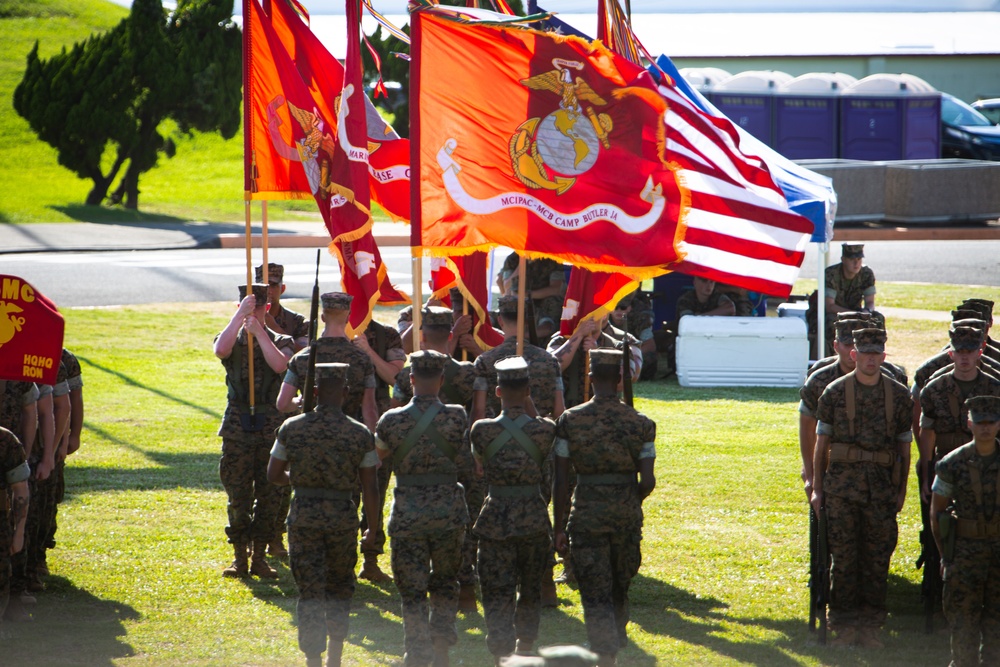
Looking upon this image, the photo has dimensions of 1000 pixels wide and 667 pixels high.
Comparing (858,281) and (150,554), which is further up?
(858,281)

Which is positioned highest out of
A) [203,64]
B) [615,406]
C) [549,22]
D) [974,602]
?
[203,64]

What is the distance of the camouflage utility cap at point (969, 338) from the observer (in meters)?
7.82

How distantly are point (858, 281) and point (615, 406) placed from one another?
9044mm

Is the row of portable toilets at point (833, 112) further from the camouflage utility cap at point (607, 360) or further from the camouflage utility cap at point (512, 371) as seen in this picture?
the camouflage utility cap at point (512, 371)

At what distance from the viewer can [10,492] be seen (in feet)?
24.1

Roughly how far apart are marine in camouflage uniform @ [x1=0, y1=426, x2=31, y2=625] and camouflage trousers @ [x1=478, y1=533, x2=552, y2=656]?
270 cm

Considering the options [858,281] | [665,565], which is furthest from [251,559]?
[858,281]

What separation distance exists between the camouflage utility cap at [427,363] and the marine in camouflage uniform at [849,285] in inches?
360

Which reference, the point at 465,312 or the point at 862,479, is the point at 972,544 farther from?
the point at 465,312

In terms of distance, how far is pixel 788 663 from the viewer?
7488 mm

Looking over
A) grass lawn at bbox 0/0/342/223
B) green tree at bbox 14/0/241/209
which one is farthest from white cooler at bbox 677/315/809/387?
grass lawn at bbox 0/0/342/223

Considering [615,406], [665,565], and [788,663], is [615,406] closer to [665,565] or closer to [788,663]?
[788,663]

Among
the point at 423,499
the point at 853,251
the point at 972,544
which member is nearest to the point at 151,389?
the point at 853,251

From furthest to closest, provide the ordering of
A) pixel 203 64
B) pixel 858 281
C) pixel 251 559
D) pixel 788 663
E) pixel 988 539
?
pixel 203 64, pixel 858 281, pixel 251 559, pixel 788 663, pixel 988 539
